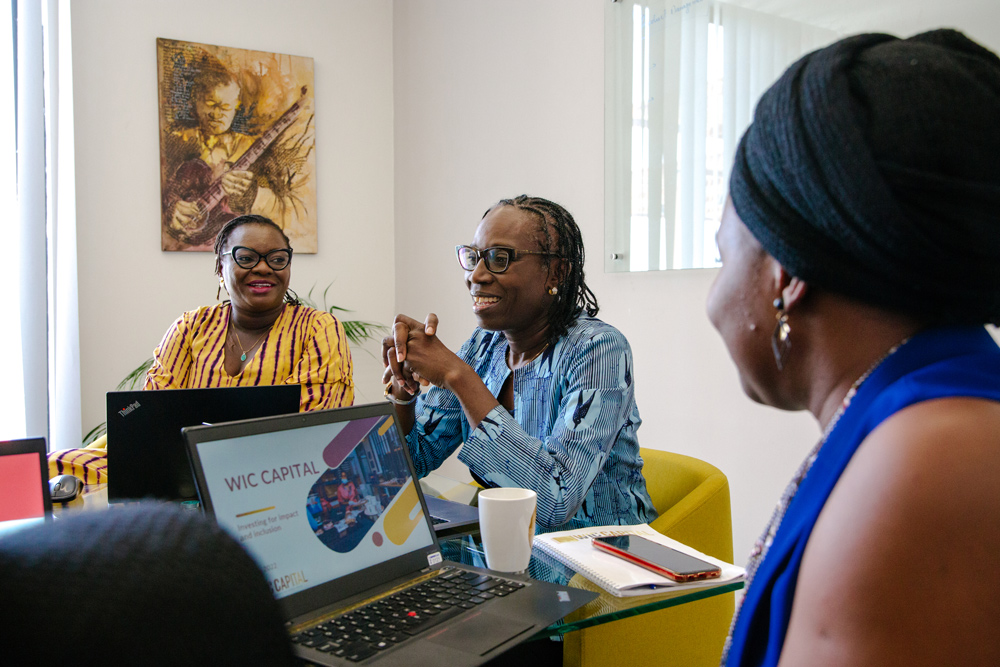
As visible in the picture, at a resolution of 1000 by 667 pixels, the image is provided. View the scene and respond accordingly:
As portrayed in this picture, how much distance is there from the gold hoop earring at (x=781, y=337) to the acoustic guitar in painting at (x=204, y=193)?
369 cm

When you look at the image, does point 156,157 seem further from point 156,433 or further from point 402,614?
point 402,614

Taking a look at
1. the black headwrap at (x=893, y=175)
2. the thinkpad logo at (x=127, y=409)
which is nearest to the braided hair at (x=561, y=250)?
the thinkpad logo at (x=127, y=409)

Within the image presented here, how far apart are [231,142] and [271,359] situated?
191cm

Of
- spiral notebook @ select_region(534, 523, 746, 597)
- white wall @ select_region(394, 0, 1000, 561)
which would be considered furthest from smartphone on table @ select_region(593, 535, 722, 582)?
white wall @ select_region(394, 0, 1000, 561)

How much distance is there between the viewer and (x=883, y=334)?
69cm

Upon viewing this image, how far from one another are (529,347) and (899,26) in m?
1.18

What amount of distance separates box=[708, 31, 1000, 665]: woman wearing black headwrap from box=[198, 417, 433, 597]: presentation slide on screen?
0.54m

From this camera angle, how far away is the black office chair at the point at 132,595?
0.21 m

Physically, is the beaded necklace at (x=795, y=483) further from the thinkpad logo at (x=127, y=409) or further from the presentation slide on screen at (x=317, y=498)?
the thinkpad logo at (x=127, y=409)

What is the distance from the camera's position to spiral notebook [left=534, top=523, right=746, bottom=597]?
1.07 meters

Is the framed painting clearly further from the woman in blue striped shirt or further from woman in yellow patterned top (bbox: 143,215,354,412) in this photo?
the woman in blue striped shirt

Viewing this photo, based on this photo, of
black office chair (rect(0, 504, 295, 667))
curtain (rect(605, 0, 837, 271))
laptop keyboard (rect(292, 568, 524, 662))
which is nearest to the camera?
black office chair (rect(0, 504, 295, 667))

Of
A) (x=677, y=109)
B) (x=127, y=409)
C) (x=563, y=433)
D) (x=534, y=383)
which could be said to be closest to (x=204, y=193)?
(x=677, y=109)

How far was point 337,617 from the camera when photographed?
3.12 ft
